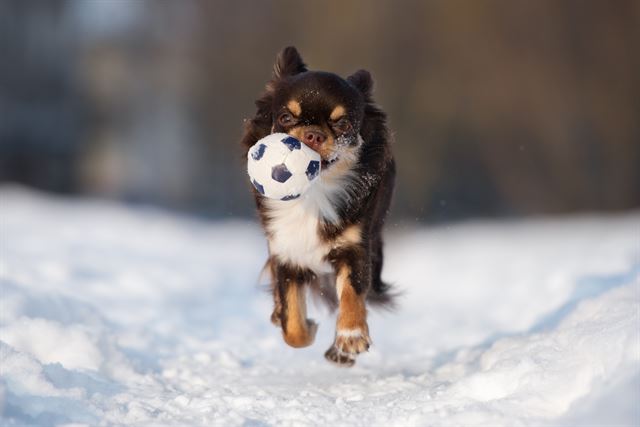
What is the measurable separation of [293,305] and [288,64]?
4.50 ft

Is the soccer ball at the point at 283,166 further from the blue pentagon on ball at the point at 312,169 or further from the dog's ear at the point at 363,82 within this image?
the dog's ear at the point at 363,82

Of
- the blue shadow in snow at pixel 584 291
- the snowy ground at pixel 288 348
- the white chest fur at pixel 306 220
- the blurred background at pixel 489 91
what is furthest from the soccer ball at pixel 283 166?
the blurred background at pixel 489 91

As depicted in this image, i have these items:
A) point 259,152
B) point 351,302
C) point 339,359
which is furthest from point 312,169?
point 339,359

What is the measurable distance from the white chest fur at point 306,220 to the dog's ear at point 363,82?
0.62m

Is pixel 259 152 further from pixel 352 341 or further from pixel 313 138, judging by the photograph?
pixel 352 341

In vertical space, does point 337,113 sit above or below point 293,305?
above

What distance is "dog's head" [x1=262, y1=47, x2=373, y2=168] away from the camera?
4234 millimetres

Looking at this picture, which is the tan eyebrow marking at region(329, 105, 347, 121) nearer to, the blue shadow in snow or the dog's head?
the dog's head

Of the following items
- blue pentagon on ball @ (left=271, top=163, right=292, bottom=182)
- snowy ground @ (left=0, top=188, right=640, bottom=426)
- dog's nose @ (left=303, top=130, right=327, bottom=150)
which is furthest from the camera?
dog's nose @ (left=303, top=130, right=327, bottom=150)

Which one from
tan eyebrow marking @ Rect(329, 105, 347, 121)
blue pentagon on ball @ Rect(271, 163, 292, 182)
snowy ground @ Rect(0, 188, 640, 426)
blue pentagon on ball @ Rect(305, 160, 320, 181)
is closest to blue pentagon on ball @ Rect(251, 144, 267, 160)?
blue pentagon on ball @ Rect(271, 163, 292, 182)

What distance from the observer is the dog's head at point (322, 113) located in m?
4.23

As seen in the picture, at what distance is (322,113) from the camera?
4.30 meters

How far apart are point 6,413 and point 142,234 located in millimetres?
8602

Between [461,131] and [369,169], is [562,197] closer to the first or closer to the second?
[461,131]
